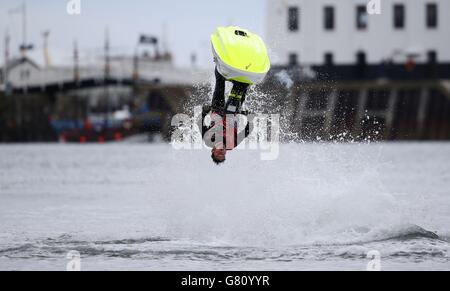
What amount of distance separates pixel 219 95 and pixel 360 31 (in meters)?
71.7

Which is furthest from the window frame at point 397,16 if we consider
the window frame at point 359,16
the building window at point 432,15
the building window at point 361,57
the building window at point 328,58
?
the building window at point 328,58

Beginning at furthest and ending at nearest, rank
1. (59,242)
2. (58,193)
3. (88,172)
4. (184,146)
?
(88,172), (58,193), (184,146), (59,242)

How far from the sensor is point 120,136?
90.6 meters

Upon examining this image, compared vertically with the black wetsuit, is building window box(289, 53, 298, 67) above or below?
above

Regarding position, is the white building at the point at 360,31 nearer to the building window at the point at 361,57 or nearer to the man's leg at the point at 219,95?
the building window at the point at 361,57

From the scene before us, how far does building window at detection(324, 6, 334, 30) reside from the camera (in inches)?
3573

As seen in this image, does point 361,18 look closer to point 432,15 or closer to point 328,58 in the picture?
point 328,58

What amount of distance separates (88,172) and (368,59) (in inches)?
1952

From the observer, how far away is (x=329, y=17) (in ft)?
299

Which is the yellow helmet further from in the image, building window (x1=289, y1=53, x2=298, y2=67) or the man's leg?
building window (x1=289, y1=53, x2=298, y2=67)

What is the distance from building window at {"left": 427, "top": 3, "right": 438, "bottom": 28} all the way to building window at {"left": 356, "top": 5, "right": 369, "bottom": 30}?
15.3 ft

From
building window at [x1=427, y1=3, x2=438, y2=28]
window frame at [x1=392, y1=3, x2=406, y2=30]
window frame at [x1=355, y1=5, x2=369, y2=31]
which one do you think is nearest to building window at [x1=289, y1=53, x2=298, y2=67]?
window frame at [x1=355, y1=5, x2=369, y2=31]
